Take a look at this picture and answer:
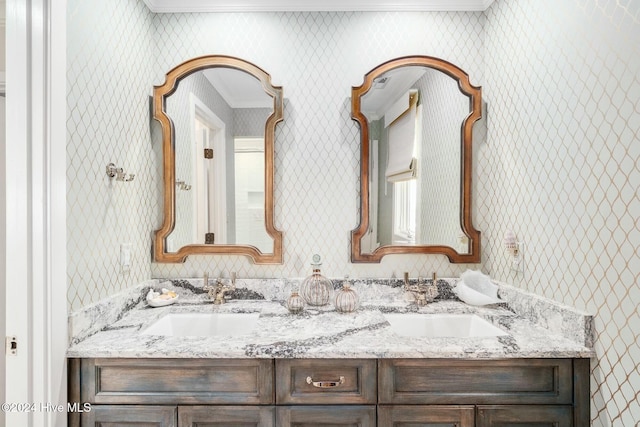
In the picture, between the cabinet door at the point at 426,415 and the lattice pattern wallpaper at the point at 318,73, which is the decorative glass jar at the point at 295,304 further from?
the cabinet door at the point at 426,415

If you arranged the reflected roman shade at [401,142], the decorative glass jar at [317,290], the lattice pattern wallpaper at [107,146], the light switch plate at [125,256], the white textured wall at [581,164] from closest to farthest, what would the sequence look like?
the white textured wall at [581,164] < the lattice pattern wallpaper at [107,146] < the light switch plate at [125,256] < the decorative glass jar at [317,290] < the reflected roman shade at [401,142]

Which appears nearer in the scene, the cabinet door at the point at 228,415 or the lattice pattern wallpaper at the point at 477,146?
the lattice pattern wallpaper at the point at 477,146

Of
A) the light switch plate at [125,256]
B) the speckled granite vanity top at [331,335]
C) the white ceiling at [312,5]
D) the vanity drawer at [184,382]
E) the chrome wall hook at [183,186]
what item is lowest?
the vanity drawer at [184,382]

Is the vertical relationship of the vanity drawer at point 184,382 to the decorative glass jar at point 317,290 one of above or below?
below

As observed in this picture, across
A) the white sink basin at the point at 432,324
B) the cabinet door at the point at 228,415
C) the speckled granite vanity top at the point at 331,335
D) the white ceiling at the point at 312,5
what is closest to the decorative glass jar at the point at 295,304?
the speckled granite vanity top at the point at 331,335

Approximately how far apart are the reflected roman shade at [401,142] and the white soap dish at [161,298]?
1257mm

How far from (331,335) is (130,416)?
0.77m

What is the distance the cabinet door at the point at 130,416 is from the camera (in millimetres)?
1448

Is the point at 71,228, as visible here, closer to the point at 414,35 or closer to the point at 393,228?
the point at 393,228

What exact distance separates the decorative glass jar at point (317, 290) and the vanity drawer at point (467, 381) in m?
0.59

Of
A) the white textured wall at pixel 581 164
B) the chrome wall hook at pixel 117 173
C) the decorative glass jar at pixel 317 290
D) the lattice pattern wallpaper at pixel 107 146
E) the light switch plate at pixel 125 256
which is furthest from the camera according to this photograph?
the decorative glass jar at pixel 317 290

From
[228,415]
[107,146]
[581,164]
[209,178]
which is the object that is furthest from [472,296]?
[107,146]

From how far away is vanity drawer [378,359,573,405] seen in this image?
144 cm

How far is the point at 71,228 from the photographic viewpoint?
1.51 metres
